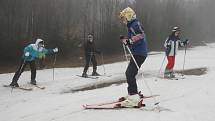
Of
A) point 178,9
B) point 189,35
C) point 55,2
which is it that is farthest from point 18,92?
point 189,35

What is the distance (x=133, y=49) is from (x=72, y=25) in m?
22.8

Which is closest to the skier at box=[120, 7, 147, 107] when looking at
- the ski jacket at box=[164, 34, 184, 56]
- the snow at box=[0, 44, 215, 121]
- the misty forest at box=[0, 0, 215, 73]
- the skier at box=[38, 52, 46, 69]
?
the snow at box=[0, 44, 215, 121]

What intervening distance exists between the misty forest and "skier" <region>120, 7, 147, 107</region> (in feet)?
47.5

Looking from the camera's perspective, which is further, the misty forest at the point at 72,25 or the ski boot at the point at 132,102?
the misty forest at the point at 72,25

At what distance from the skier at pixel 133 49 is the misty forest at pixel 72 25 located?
14465 millimetres

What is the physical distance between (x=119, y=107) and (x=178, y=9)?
41986 millimetres

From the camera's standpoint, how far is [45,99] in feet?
42.5

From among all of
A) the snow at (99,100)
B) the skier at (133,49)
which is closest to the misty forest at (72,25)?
the snow at (99,100)

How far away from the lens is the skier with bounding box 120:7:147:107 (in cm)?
1048

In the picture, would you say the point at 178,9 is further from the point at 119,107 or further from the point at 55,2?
the point at 119,107

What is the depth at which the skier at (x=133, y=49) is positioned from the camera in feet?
34.4

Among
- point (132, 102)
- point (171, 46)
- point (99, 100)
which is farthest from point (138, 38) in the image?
point (171, 46)

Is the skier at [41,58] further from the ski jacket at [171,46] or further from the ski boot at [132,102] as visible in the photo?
the ski boot at [132,102]

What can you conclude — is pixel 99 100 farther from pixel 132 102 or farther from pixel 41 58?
pixel 41 58
